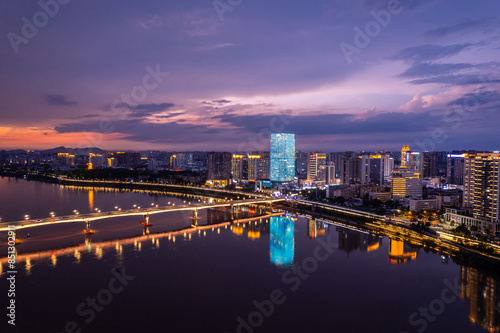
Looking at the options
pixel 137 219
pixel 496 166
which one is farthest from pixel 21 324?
pixel 496 166

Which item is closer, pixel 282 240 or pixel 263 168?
pixel 282 240

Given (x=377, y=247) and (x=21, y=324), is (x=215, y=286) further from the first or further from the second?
(x=377, y=247)

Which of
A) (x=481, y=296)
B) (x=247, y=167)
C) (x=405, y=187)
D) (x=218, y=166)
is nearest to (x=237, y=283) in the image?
(x=481, y=296)

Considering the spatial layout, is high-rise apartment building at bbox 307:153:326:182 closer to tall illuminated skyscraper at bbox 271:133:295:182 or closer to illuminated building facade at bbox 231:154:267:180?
tall illuminated skyscraper at bbox 271:133:295:182

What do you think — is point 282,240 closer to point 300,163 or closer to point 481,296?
point 481,296

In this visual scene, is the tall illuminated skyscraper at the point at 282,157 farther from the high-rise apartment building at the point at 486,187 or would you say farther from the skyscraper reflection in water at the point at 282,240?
the high-rise apartment building at the point at 486,187

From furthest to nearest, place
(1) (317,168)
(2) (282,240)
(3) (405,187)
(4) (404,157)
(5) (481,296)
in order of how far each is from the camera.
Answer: (4) (404,157) → (1) (317,168) → (3) (405,187) → (2) (282,240) → (5) (481,296)
